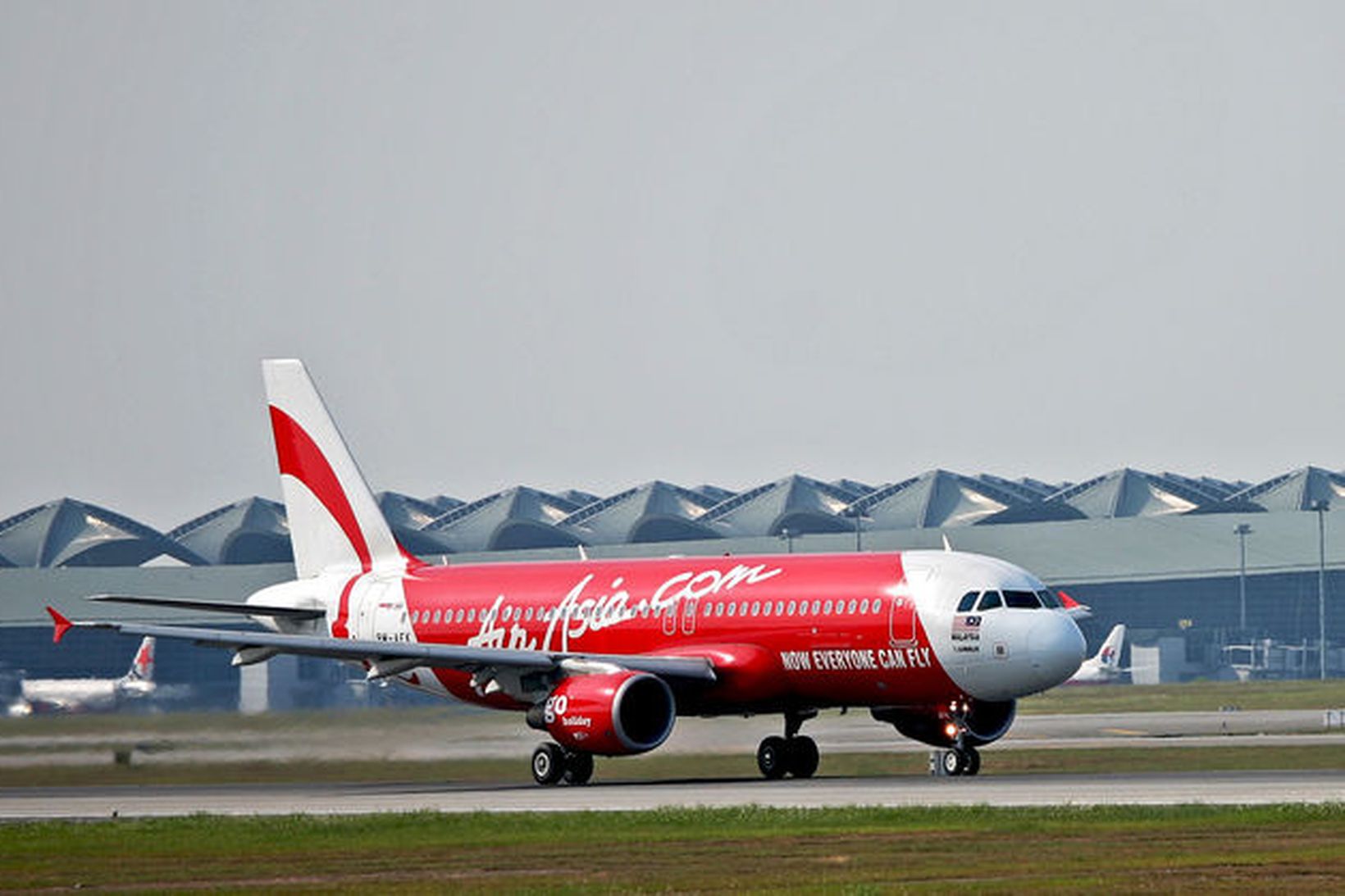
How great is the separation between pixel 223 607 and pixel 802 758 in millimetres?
13771

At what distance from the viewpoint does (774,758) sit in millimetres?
59812

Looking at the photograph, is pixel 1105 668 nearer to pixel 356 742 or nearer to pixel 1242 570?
pixel 1242 570

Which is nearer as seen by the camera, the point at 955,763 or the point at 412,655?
the point at 955,763

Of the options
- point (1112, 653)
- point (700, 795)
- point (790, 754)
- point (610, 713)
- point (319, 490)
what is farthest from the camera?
point (1112, 653)

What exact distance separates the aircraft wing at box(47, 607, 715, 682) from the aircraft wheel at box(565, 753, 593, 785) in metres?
1.99

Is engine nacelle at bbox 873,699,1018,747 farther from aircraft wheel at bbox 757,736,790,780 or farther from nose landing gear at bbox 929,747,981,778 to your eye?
aircraft wheel at bbox 757,736,790,780

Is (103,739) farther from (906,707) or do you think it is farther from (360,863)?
(360,863)

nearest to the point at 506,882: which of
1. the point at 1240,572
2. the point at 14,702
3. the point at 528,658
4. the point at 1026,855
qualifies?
the point at 1026,855

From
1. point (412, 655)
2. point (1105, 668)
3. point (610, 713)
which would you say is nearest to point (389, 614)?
point (412, 655)

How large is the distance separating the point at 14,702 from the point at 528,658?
28565 mm

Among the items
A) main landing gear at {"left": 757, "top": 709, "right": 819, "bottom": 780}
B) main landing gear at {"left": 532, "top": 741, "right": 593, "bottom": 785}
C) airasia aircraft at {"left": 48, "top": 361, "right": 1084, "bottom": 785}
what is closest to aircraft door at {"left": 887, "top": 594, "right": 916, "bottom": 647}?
airasia aircraft at {"left": 48, "top": 361, "right": 1084, "bottom": 785}

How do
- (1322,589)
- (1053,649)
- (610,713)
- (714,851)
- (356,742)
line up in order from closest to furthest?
(714,851), (1053,649), (610,713), (356,742), (1322,589)

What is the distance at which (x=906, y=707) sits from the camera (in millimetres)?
59062

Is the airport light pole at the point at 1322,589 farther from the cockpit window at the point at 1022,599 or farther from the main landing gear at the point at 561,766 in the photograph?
the main landing gear at the point at 561,766
